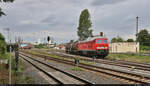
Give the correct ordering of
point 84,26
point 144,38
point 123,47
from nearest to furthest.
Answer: point 123,47
point 84,26
point 144,38

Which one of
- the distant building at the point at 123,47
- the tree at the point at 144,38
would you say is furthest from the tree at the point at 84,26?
the tree at the point at 144,38

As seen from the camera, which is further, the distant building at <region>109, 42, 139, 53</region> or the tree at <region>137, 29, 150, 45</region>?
the tree at <region>137, 29, 150, 45</region>

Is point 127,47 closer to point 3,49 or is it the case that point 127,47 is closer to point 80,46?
point 80,46

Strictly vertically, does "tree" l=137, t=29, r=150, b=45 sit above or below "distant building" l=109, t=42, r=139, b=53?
above

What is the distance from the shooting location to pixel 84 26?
2689 inches

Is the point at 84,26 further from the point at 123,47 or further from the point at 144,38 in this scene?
the point at 144,38

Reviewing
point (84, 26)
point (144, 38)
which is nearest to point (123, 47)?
point (84, 26)

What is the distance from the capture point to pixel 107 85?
9898mm

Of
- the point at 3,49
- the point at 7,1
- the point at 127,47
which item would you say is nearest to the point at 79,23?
the point at 127,47

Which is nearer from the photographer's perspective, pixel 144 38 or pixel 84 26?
pixel 84 26

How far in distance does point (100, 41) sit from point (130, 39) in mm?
64889

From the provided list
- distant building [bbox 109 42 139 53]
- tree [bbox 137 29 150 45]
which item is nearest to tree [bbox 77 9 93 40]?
distant building [bbox 109 42 139 53]

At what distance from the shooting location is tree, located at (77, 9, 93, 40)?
66.7 metres

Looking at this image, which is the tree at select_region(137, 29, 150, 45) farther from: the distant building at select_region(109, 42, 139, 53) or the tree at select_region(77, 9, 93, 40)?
the distant building at select_region(109, 42, 139, 53)
